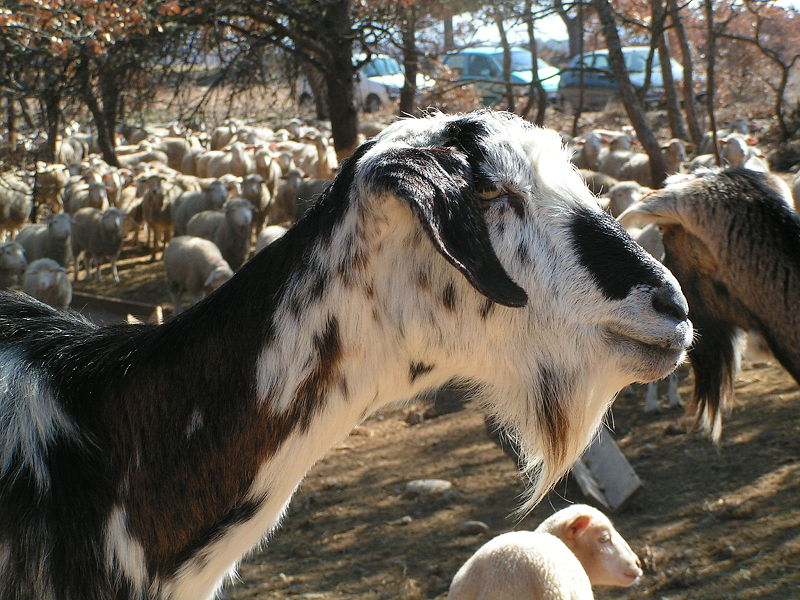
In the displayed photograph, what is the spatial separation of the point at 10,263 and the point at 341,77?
20.2ft

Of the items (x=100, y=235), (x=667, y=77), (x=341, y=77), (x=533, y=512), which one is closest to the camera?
(x=533, y=512)

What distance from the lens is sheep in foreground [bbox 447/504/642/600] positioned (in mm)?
3883

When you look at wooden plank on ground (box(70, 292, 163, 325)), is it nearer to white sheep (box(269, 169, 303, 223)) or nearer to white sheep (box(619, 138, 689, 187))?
white sheep (box(269, 169, 303, 223))

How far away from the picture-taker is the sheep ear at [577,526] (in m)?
4.50

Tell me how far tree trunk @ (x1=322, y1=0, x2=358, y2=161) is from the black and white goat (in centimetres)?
776

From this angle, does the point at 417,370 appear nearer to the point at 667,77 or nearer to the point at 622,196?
the point at 622,196

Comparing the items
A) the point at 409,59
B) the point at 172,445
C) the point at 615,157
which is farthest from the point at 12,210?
the point at 172,445

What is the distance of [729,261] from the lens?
436 cm

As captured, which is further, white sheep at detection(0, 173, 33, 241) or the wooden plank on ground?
white sheep at detection(0, 173, 33, 241)

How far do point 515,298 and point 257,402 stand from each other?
588 millimetres

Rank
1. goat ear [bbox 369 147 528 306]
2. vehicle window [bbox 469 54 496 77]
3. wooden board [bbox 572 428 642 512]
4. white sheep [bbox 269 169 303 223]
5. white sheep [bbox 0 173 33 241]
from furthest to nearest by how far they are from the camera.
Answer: vehicle window [bbox 469 54 496 77] < white sheep [bbox 0 173 33 241] < white sheep [bbox 269 169 303 223] < wooden board [bbox 572 428 642 512] < goat ear [bbox 369 147 528 306]

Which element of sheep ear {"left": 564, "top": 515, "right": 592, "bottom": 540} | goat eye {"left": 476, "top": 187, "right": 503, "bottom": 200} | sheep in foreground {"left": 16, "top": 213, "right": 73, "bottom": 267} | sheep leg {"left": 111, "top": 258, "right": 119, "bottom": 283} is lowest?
sheep leg {"left": 111, "top": 258, "right": 119, "bottom": 283}

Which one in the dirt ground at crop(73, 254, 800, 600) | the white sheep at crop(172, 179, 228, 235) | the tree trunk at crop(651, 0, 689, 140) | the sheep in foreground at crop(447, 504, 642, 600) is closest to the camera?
the sheep in foreground at crop(447, 504, 642, 600)

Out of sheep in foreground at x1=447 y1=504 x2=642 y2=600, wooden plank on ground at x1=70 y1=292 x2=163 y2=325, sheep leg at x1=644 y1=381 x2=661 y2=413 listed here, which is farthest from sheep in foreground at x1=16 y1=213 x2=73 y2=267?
sheep in foreground at x1=447 y1=504 x2=642 y2=600
